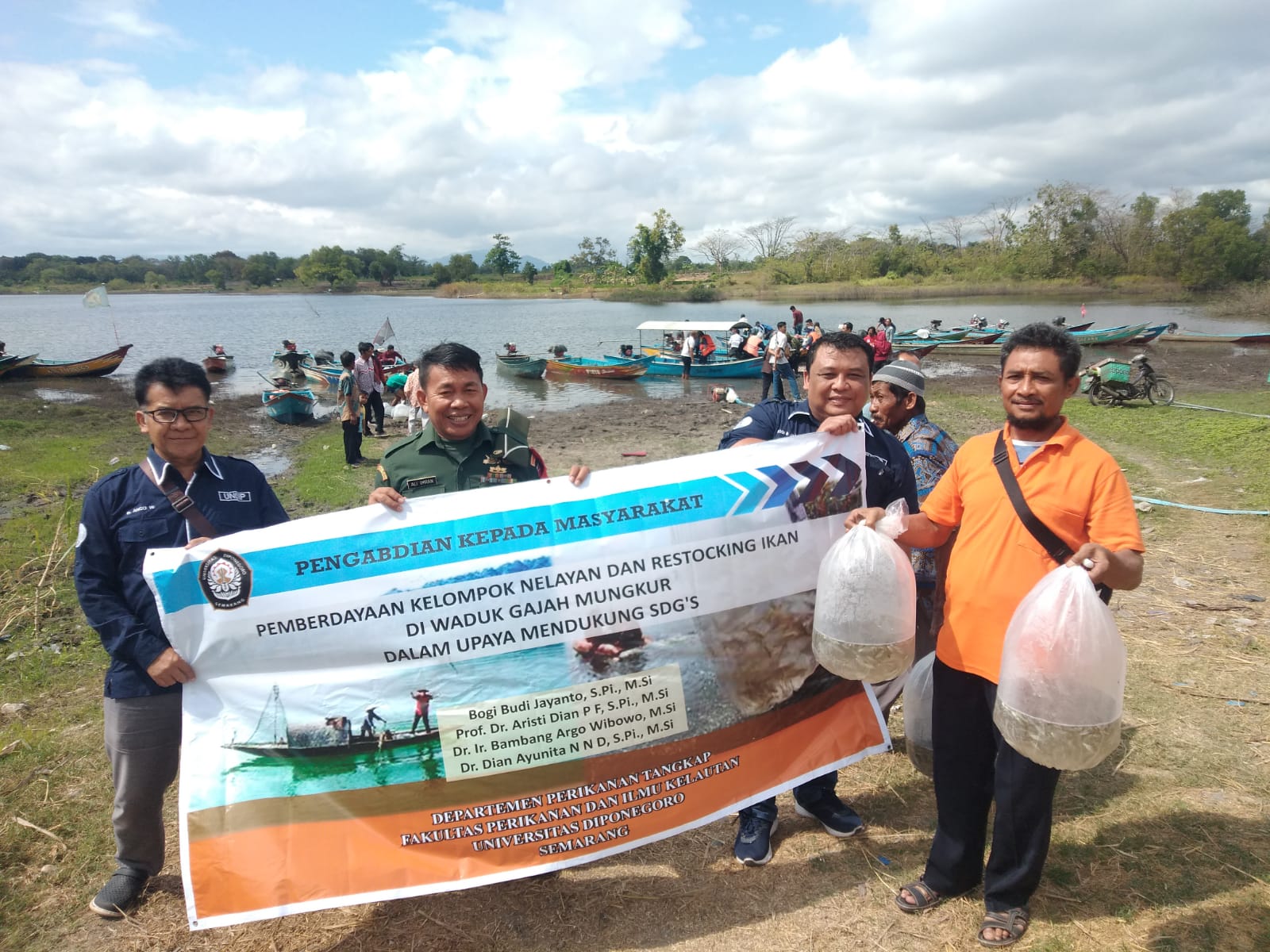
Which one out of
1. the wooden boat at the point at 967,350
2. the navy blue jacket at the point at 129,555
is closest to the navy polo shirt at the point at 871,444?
the navy blue jacket at the point at 129,555

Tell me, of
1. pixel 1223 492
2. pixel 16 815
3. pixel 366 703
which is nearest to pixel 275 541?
pixel 366 703

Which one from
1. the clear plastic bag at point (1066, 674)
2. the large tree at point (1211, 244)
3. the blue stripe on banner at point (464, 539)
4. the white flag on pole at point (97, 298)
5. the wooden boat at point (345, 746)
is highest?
the large tree at point (1211, 244)

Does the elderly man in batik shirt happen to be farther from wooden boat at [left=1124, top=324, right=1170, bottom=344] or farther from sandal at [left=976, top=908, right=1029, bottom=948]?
wooden boat at [left=1124, top=324, right=1170, bottom=344]

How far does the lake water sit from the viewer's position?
82.2 feet

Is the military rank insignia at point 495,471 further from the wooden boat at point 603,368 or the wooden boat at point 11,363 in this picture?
the wooden boat at point 11,363

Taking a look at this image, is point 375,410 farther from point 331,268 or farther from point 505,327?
point 331,268

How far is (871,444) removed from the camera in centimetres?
292

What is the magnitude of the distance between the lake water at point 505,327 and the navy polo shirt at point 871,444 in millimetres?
17408

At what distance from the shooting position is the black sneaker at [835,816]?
122 inches

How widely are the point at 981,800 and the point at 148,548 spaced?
323 cm

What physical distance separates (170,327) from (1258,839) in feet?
231

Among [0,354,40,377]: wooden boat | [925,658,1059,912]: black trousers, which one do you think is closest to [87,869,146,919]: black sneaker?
[925,658,1059,912]: black trousers

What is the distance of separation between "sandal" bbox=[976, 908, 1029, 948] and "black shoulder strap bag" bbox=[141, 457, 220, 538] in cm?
320

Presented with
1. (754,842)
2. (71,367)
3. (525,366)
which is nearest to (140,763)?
(754,842)
